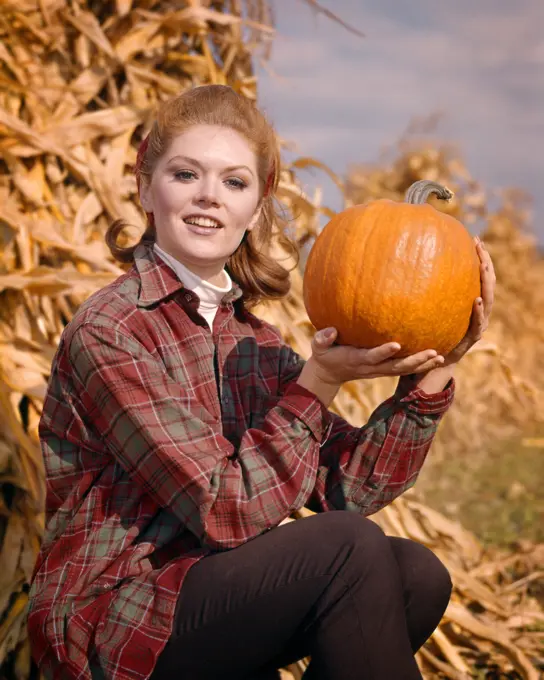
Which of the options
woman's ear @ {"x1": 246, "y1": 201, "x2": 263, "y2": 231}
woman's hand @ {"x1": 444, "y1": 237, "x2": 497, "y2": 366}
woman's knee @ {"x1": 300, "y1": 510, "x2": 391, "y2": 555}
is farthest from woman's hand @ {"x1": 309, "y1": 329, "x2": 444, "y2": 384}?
woman's ear @ {"x1": 246, "y1": 201, "x2": 263, "y2": 231}

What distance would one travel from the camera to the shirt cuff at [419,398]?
5.50 feet

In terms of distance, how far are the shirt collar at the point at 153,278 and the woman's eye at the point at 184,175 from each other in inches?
6.2

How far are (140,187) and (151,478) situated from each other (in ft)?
2.20

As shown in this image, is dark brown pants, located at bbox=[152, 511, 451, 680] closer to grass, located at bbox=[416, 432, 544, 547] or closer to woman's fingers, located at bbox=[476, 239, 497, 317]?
woman's fingers, located at bbox=[476, 239, 497, 317]

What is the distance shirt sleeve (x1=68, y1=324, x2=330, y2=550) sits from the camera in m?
1.45

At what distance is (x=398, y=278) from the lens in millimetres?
1492

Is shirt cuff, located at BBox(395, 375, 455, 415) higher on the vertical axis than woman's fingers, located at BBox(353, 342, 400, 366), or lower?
lower

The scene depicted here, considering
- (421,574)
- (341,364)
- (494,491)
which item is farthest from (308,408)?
(494,491)

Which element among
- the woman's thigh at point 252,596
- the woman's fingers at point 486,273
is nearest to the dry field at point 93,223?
the woman's thigh at point 252,596

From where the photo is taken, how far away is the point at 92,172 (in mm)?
2633

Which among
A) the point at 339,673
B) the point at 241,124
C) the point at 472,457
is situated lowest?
the point at 472,457

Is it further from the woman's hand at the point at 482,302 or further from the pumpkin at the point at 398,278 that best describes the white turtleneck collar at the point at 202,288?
the woman's hand at the point at 482,302

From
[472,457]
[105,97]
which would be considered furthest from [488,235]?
[105,97]

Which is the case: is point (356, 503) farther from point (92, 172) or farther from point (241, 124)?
point (92, 172)
